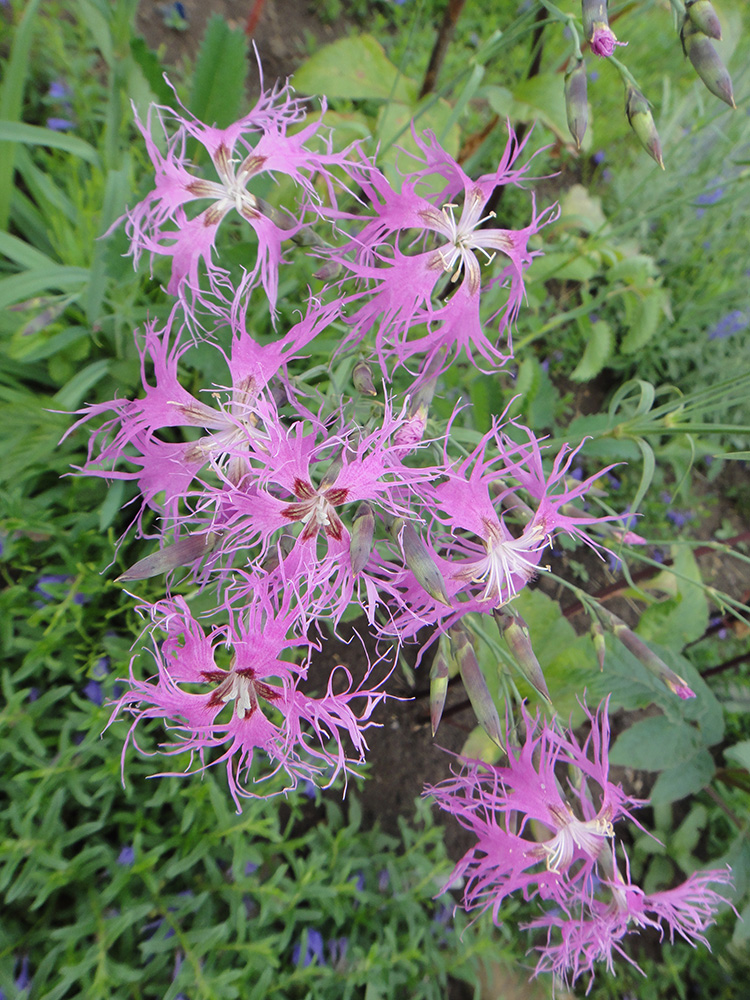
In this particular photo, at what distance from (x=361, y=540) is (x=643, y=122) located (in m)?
0.65

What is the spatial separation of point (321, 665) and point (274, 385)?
0.90m

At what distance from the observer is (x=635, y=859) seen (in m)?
1.79

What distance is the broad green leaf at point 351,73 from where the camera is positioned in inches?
60.6

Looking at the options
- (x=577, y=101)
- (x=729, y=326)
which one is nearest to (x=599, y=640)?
(x=577, y=101)

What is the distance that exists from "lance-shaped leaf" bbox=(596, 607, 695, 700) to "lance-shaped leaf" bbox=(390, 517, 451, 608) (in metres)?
0.41

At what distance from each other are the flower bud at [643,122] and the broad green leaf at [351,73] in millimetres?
865

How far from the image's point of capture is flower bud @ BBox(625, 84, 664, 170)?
2.67 feet

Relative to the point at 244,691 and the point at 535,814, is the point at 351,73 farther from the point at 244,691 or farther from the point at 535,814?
the point at 535,814

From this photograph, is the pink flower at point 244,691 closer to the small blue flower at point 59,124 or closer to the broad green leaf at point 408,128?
the broad green leaf at point 408,128

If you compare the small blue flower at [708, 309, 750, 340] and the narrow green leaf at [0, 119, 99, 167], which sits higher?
the small blue flower at [708, 309, 750, 340]

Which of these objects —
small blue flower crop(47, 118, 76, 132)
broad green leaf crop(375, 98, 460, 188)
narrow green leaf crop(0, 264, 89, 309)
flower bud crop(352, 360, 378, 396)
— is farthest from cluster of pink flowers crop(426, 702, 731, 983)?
small blue flower crop(47, 118, 76, 132)

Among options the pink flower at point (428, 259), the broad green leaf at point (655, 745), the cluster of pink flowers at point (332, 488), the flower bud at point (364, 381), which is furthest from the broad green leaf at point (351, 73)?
the broad green leaf at point (655, 745)

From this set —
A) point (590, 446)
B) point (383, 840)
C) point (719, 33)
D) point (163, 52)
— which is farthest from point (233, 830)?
point (163, 52)

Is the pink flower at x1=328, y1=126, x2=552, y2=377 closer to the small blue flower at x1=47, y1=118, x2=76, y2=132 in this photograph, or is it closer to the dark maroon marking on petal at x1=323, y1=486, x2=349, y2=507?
the dark maroon marking on petal at x1=323, y1=486, x2=349, y2=507
